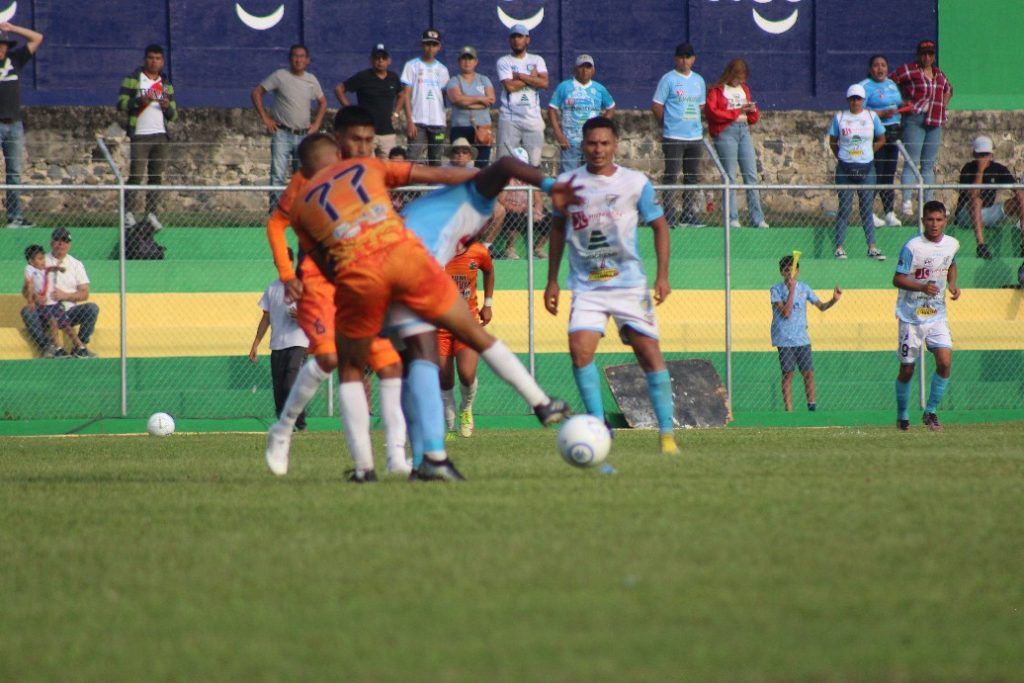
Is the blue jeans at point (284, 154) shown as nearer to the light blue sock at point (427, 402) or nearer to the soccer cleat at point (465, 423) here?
the soccer cleat at point (465, 423)

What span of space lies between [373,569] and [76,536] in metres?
1.73

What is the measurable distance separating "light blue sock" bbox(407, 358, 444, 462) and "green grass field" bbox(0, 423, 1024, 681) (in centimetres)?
33

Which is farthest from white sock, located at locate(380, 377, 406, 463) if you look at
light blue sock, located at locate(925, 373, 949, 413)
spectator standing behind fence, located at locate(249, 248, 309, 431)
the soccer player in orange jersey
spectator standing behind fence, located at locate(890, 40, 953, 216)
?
spectator standing behind fence, located at locate(890, 40, 953, 216)

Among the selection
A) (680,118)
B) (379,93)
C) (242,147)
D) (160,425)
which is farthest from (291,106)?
(160,425)

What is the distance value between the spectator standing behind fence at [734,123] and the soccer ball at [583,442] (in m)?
12.0

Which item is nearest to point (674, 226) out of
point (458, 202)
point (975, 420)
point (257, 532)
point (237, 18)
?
point (975, 420)

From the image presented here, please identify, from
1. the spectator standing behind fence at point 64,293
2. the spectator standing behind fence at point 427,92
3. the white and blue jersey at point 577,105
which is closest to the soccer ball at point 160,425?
the spectator standing behind fence at point 64,293

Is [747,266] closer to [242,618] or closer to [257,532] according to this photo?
[257,532]

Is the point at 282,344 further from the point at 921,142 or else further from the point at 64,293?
the point at 921,142

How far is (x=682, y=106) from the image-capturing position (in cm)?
1970

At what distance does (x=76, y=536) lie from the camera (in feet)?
20.9

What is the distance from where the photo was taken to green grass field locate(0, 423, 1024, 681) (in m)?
4.01

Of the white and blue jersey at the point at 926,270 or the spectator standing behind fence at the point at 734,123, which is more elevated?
the spectator standing behind fence at the point at 734,123

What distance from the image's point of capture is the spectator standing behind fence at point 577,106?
19516 millimetres
